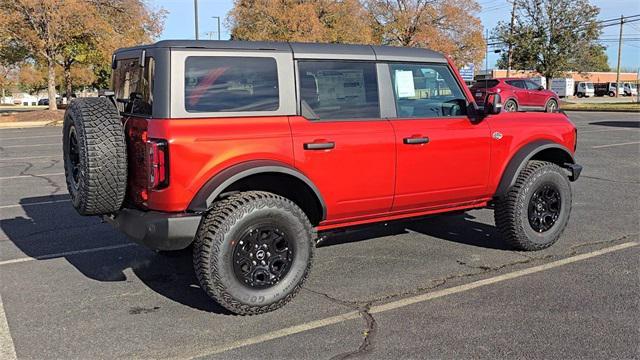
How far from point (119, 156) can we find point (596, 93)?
240 feet

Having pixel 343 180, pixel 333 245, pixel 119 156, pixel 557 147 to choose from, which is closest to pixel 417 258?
pixel 333 245

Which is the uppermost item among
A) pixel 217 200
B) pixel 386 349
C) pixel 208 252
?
pixel 217 200

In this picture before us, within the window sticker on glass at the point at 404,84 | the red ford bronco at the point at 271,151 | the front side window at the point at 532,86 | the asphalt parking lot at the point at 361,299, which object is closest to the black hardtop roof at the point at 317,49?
the red ford bronco at the point at 271,151

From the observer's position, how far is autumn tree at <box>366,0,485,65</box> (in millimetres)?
42312

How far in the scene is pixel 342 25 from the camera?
40.3 m

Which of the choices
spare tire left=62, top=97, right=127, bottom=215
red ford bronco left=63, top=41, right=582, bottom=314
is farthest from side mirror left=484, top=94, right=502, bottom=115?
spare tire left=62, top=97, right=127, bottom=215

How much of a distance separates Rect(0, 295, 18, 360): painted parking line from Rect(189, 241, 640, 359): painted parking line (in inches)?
42.7

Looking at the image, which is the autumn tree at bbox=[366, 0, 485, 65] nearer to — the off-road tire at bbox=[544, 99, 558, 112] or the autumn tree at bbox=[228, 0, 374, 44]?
the autumn tree at bbox=[228, 0, 374, 44]

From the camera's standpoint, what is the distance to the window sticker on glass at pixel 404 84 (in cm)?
476

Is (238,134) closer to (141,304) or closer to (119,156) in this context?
(119,156)

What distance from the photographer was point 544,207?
5492 mm

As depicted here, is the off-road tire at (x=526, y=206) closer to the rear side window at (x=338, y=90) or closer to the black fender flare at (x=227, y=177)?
the rear side window at (x=338, y=90)

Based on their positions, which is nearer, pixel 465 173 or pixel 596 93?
pixel 465 173

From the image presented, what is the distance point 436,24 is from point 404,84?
4055 cm
